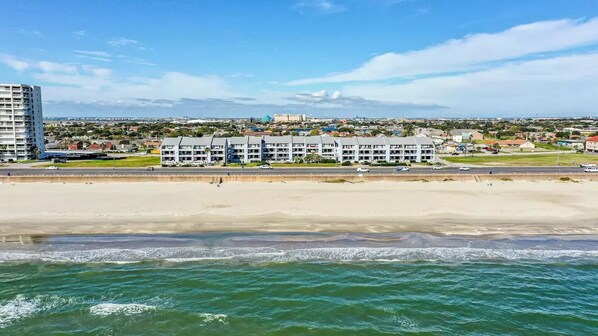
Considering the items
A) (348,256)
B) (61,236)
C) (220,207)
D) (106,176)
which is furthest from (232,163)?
(348,256)

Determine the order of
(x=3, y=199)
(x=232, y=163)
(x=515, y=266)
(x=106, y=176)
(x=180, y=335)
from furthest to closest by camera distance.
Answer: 1. (x=232, y=163)
2. (x=106, y=176)
3. (x=3, y=199)
4. (x=515, y=266)
5. (x=180, y=335)

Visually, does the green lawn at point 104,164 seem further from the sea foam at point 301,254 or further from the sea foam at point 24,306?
the sea foam at point 24,306

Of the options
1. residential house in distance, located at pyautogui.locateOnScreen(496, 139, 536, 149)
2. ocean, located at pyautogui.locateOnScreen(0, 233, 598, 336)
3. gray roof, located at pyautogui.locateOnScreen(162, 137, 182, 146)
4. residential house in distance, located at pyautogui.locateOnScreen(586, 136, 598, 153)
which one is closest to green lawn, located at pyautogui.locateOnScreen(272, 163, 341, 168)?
gray roof, located at pyautogui.locateOnScreen(162, 137, 182, 146)

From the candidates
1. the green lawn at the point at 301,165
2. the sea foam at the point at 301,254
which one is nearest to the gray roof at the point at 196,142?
the green lawn at the point at 301,165

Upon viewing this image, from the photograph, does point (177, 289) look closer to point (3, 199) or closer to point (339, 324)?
point (339, 324)

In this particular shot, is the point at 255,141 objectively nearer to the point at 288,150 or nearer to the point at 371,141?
the point at 288,150

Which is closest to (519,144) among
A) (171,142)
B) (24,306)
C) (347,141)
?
(347,141)

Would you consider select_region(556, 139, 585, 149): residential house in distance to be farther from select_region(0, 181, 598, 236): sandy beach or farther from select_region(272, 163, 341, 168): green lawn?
select_region(272, 163, 341, 168): green lawn

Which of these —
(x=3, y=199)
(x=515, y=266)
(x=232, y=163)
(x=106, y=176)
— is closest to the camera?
(x=515, y=266)
